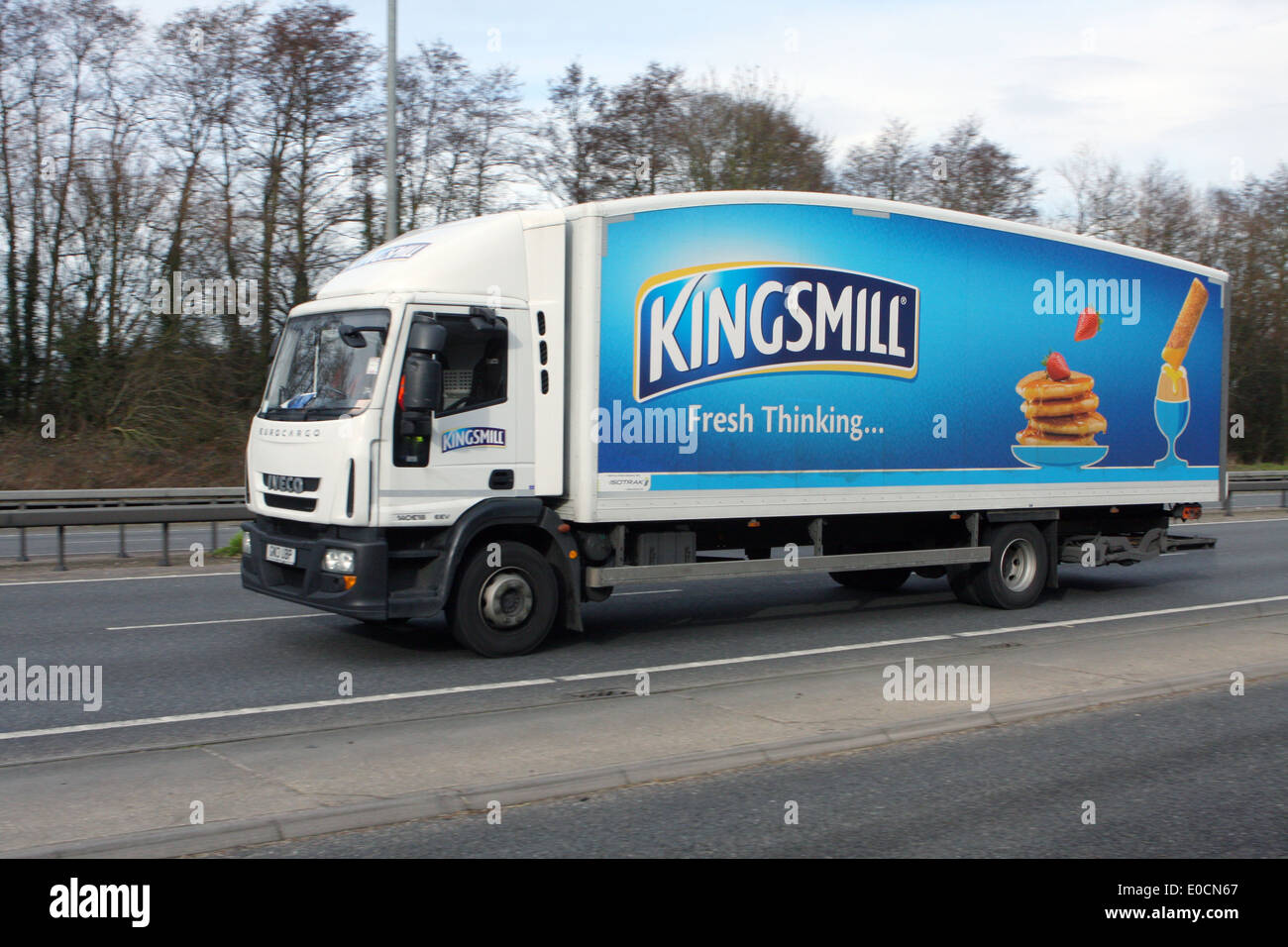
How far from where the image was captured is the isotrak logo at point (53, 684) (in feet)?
25.7

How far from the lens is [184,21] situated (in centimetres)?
2602

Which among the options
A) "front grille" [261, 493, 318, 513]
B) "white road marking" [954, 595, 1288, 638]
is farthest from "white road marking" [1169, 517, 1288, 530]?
"front grille" [261, 493, 318, 513]

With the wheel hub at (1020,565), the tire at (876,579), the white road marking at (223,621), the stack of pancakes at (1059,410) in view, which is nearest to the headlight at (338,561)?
the white road marking at (223,621)

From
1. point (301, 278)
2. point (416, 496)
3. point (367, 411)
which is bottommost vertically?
point (416, 496)

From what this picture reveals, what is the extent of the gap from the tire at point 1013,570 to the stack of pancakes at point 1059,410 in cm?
98

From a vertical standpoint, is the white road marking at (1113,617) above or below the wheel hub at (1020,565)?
below

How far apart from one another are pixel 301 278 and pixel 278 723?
68.3 feet

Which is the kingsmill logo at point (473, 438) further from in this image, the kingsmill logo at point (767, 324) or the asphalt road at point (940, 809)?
the asphalt road at point (940, 809)

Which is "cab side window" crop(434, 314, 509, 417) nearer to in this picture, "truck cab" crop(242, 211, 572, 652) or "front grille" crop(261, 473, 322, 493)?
"truck cab" crop(242, 211, 572, 652)

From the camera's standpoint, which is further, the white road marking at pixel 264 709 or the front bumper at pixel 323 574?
the front bumper at pixel 323 574

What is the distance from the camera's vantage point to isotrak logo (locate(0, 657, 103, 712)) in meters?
7.82
